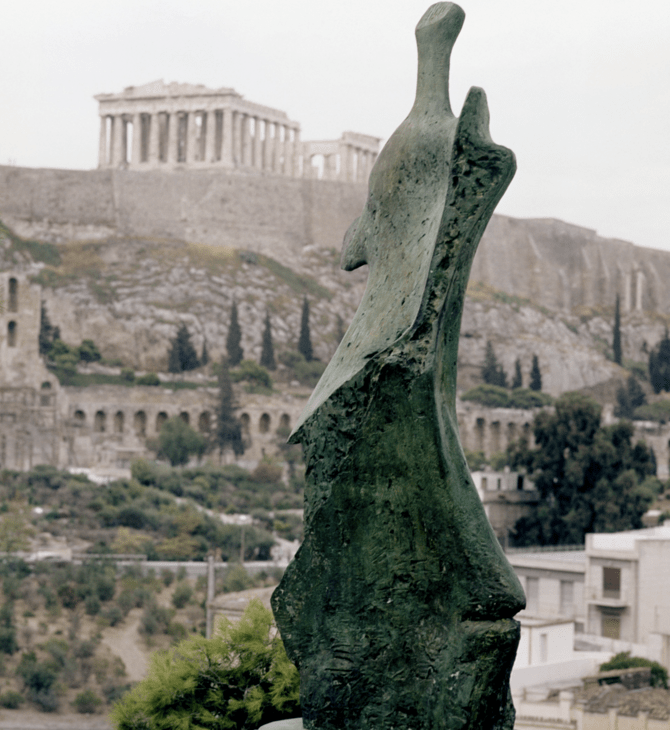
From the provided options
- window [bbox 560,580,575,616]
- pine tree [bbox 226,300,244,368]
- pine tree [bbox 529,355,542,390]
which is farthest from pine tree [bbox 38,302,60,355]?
window [bbox 560,580,575,616]

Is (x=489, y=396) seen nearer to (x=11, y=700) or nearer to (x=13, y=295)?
(x=13, y=295)

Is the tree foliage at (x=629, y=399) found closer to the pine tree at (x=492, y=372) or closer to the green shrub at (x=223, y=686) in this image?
the pine tree at (x=492, y=372)

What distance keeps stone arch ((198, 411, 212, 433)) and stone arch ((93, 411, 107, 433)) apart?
3879 millimetres

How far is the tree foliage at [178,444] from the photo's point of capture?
48094 millimetres

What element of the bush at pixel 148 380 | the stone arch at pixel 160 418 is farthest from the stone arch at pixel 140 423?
the bush at pixel 148 380

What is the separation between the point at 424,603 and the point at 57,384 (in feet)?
156

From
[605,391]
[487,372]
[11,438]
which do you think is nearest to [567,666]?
[11,438]

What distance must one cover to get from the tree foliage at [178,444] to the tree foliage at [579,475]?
14.7m

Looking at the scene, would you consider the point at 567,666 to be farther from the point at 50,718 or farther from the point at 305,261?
the point at 305,261

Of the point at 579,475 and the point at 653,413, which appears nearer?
the point at 579,475

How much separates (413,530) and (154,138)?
6821cm

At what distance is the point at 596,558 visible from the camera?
26469 millimetres

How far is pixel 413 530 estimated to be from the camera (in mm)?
4785

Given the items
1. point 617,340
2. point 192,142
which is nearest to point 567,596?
point 617,340
